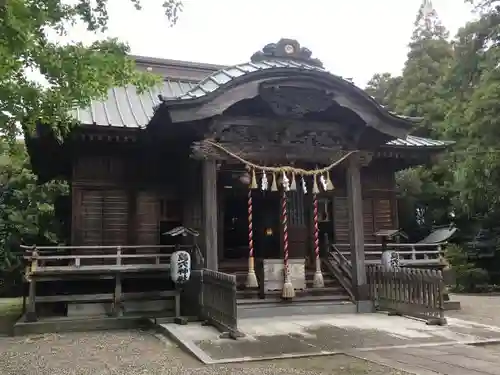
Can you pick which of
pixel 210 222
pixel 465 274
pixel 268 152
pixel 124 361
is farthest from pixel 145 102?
pixel 465 274

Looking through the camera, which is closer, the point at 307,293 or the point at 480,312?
the point at 307,293

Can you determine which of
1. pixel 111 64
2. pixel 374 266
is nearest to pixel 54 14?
pixel 111 64

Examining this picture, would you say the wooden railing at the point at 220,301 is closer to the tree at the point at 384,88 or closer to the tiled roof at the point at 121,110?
the tiled roof at the point at 121,110

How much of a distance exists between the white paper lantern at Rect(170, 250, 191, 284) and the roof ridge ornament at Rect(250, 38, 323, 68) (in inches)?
215

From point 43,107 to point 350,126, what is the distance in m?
7.73

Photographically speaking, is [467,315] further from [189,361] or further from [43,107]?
[43,107]

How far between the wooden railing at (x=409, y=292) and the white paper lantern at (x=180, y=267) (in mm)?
4301

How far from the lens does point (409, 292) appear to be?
1058cm

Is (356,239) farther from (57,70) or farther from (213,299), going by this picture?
(57,70)

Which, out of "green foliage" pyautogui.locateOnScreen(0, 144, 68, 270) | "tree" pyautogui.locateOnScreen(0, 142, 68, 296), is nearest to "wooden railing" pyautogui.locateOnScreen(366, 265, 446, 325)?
"tree" pyautogui.locateOnScreen(0, 142, 68, 296)

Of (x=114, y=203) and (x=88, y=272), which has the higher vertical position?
(x=114, y=203)

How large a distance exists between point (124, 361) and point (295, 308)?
4844 mm

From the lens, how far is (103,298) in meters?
11.6

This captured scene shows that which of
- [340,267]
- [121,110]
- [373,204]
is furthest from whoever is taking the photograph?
[373,204]
